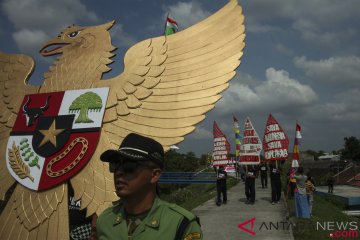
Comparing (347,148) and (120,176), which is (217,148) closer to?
(120,176)

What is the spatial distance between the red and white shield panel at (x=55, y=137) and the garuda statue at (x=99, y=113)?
0.01 m

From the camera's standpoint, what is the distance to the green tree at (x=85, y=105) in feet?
13.0

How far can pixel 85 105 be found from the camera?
4016mm

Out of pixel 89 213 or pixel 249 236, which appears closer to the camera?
pixel 89 213

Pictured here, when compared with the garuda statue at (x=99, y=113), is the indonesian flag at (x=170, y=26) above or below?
above

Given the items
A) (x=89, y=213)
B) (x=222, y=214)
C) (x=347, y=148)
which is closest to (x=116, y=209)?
(x=89, y=213)

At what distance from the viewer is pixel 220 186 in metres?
10.8

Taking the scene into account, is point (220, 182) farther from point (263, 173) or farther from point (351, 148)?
point (351, 148)

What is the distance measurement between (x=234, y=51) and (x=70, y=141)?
1.91m

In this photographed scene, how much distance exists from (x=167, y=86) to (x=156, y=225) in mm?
2278

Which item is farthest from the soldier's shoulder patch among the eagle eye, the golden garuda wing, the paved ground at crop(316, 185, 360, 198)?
the paved ground at crop(316, 185, 360, 198)

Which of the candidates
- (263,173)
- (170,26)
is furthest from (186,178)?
(170,26)

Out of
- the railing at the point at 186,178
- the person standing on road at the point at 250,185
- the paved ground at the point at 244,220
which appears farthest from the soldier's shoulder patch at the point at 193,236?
the railing at the point at 186,178

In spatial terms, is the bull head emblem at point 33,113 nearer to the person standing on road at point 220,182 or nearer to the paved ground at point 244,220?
the paved ground at point 244,220
